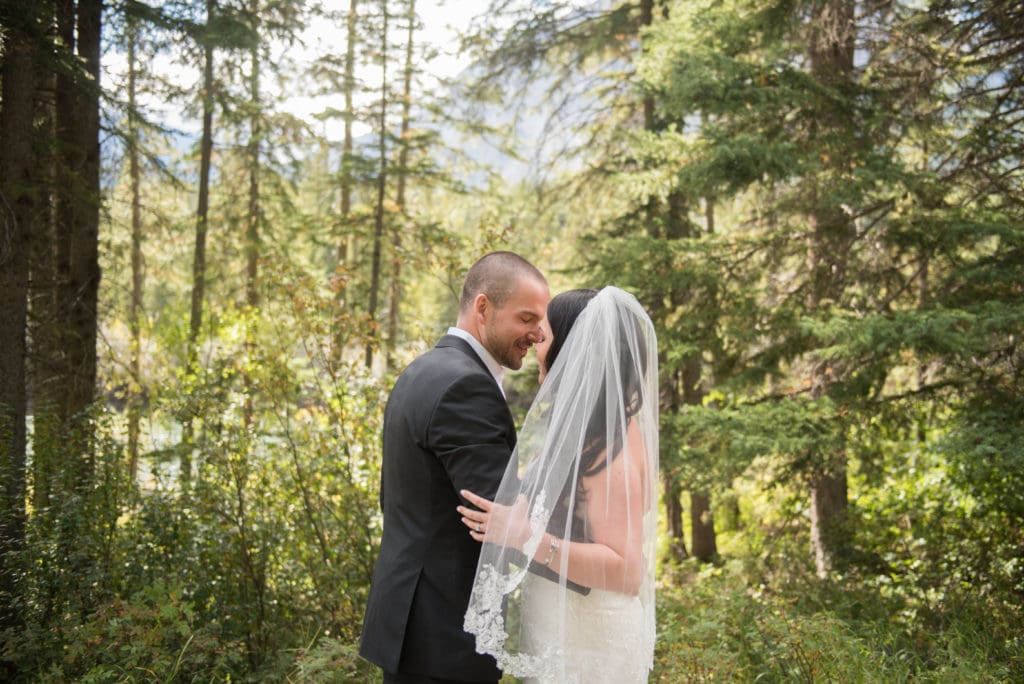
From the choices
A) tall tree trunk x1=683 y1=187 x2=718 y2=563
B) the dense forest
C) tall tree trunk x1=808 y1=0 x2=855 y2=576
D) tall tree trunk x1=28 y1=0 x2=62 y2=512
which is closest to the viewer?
the dense forest

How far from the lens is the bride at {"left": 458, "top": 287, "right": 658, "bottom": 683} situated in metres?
2.47

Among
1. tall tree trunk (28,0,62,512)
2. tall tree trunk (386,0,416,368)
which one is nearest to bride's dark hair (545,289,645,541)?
tall tree trunk (28,0,62,512)

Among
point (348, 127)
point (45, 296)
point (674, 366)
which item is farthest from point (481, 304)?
point (348, 127)

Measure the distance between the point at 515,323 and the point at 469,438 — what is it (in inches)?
20.4

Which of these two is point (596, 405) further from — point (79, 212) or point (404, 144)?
point (404, 144)

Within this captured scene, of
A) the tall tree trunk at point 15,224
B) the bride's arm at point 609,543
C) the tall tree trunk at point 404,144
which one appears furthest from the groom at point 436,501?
the tall tree trunk at point 404,144

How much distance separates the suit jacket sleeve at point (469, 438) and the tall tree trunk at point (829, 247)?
5.49 meters

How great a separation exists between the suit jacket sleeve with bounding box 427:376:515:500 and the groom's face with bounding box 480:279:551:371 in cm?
31

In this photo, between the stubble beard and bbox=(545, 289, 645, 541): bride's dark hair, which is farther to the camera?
the stubble beard

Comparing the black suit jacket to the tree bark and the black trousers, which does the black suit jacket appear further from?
the tree bark

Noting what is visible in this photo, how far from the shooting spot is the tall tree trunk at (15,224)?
5090 mm

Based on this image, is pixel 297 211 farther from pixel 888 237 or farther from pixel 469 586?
pixel 469 586

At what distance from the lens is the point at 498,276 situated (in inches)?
109

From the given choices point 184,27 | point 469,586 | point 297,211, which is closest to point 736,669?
point 469,586
